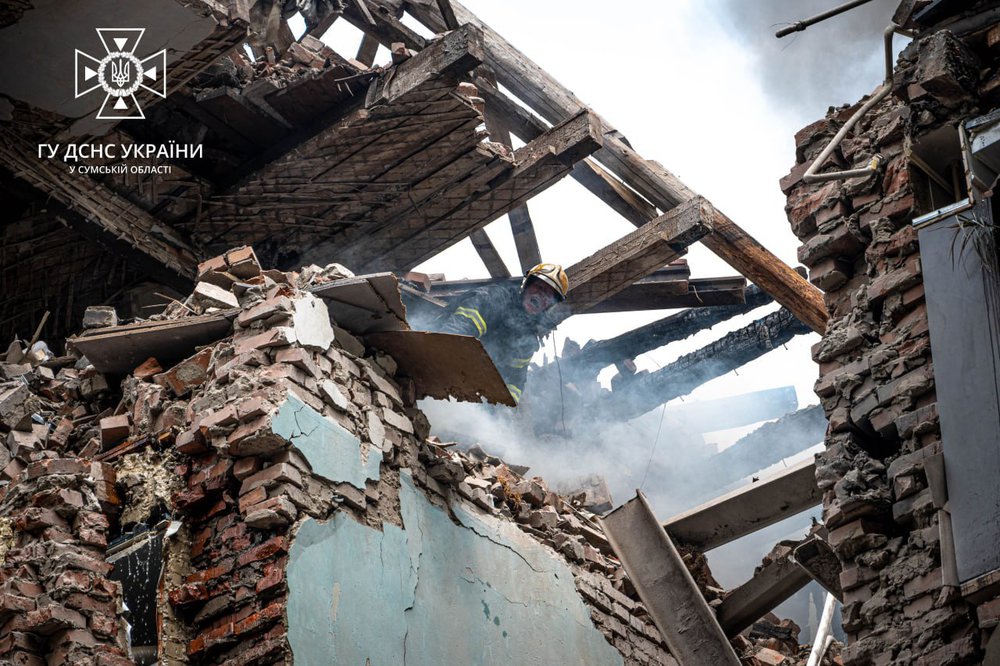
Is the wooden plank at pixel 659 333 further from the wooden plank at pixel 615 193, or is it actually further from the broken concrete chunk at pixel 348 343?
the broken concrete chunk at pixel 348 343

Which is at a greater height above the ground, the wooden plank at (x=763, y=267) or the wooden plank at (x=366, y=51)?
the wooden plank at (x=366, y=51)

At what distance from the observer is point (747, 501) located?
26.4 ft

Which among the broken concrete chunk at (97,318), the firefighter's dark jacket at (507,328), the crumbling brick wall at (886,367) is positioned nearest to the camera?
the crumbling brick wall at (886,367)

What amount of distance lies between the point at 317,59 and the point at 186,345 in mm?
3383

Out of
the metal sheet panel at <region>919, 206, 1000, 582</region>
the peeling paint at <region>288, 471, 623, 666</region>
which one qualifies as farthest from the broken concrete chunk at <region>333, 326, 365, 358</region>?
the metal sheet panel at <region>919, 206, 1000, 582</region>

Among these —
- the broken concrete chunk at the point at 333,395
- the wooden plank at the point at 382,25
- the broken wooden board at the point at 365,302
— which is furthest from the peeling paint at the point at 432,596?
the wooden plank at the point at 382,25

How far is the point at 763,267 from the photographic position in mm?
8547

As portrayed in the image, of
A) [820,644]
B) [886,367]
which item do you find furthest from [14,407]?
[820,644]

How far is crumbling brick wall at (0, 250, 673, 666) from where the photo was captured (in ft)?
15.2

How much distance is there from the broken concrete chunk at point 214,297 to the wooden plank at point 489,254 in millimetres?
3637

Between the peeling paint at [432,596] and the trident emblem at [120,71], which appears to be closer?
the peeling paint at [432,596]

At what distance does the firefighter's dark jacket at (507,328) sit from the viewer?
31.1 feet

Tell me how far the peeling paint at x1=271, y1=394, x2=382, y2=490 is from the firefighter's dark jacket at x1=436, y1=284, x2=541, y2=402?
406 cm

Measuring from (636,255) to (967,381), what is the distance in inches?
169
